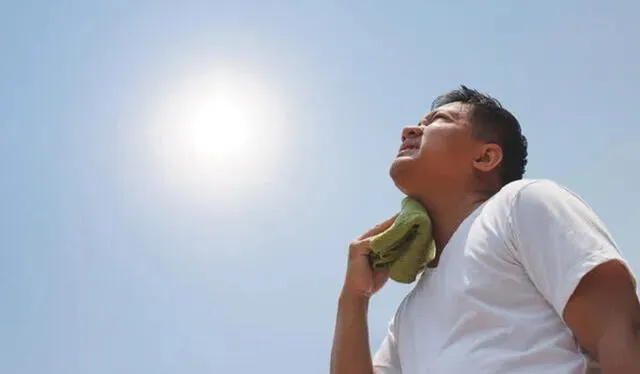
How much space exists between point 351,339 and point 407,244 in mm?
418

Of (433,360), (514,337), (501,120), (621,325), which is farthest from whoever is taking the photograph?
(501,120)

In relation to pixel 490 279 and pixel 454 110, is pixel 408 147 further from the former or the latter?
pixel 490 279

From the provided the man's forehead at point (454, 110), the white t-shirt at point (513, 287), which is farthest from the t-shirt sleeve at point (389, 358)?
the man's forehead at point (454, 110)

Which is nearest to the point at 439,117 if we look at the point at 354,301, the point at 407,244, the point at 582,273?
the point at 407,244

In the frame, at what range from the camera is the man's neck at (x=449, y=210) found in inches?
111

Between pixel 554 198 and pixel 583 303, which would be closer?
pixel 583 303

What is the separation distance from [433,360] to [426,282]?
1.40 feet

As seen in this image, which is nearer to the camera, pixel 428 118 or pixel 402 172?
pixel 402 172

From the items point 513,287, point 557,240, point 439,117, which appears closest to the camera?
point 557,240

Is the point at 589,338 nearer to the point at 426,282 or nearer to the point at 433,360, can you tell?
the point at 433,360

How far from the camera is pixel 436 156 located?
2891 millimetres

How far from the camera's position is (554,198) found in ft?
7.39

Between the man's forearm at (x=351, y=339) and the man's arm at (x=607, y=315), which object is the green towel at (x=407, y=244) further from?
the man's arm at (x=607, y=315)

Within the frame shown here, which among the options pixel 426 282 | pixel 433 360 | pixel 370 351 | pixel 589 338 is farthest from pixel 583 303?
pixel 370 351
